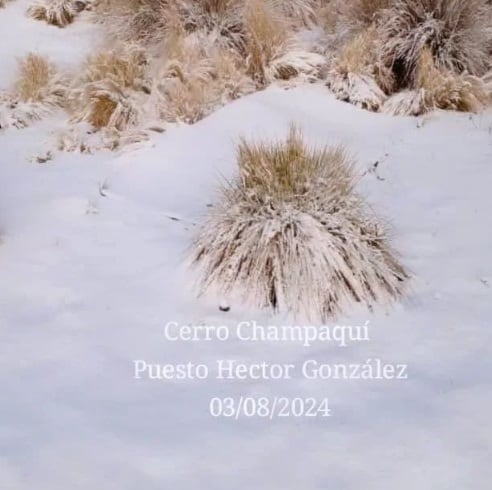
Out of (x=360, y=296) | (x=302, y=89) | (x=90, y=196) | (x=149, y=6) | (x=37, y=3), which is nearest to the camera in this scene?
(x=360, y=296)

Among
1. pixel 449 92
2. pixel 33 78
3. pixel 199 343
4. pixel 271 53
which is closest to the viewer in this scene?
pixel 199 343

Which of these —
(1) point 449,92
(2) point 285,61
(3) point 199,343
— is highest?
(2) point 285,61

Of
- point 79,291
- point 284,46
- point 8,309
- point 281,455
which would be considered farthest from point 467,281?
point 284,46

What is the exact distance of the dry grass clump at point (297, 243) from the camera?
2.98 m

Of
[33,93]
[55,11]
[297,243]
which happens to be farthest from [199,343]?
[55,11]

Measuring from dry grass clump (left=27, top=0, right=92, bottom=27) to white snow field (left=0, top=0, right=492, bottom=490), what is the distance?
140 inches

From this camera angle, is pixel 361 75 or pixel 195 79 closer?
pixel 361 75

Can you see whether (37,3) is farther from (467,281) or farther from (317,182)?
(467,281)

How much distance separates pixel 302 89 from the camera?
545 centimetres

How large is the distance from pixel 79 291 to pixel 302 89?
296cm

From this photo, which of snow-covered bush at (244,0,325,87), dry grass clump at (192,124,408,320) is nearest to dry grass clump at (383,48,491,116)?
snow-covered bush at (244,0,325,87)

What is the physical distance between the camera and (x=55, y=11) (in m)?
7.66

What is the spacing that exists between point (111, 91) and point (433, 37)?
8.92 ft

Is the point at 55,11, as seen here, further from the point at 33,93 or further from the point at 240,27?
the point at 240,27
